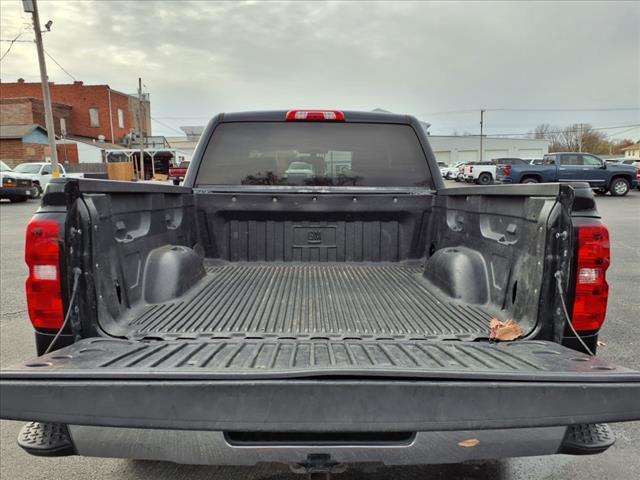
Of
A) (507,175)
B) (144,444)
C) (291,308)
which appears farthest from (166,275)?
(507,175)

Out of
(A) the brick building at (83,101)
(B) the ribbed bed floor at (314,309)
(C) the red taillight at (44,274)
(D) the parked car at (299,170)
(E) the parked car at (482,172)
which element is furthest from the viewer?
(A) the brick building at (83,101)

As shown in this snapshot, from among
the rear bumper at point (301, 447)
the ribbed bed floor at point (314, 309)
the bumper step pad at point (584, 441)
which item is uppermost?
the ribbed bed floor at point (314, 309)

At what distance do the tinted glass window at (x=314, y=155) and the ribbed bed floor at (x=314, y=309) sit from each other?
79 centimetres

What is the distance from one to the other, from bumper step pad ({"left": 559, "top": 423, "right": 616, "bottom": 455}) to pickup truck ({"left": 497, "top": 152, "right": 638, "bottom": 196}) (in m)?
24.3

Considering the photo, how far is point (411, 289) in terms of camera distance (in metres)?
3.25

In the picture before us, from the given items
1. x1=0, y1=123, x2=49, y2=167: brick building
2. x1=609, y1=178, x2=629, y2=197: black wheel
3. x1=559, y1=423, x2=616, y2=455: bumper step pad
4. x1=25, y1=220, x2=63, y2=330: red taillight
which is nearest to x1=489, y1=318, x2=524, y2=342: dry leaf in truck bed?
x1=559, y1=423, x2=616, y2=455: bumper step pad

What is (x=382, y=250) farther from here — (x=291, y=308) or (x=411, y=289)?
(x=291, y=308)

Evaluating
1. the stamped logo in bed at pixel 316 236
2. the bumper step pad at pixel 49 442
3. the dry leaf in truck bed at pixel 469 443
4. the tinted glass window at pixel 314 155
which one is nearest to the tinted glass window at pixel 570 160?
the tinted glass window at pixel 314 155

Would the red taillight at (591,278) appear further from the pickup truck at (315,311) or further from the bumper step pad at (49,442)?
the bumper step pad at (49,442)

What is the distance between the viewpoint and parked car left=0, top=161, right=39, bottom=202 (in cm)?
2098

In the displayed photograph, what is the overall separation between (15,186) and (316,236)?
22377mm

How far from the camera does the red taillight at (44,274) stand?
2086 millimetres

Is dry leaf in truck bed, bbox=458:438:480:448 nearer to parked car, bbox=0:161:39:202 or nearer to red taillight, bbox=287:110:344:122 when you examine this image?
red taillight, bbox=287:110:344:122

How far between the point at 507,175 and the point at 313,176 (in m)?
23.6
